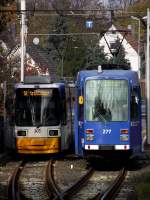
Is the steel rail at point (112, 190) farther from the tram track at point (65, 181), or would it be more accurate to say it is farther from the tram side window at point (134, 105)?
the tram side window at point (134, 105)

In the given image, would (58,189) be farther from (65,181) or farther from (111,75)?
(111,75)

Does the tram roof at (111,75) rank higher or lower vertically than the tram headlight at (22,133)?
higher

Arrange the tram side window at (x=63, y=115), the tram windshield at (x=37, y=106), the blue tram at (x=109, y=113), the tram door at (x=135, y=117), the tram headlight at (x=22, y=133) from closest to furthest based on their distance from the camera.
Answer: the blue tram at (x=109, y=113), the tram door at (x=135, y=117), the tram headlight at (x=22, y=133), the tram windshield at (x=37, y=106), the tram side window at (x=63, y=115)

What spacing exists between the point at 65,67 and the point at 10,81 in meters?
40.4

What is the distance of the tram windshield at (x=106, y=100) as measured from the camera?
22.1 m

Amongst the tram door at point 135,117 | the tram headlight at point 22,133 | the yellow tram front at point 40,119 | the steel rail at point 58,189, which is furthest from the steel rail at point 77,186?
the tram headlight at point 22,133

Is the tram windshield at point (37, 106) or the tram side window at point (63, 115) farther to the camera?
the tram side window at point (63, 115)

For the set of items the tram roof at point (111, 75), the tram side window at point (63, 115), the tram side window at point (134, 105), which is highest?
the tram roof at point (111, 75)

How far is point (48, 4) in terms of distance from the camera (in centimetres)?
7119

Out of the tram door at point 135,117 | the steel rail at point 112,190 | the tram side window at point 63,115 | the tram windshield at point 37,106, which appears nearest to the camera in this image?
the steel rail at point 112,190

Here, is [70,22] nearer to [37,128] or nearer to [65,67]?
[65,67]

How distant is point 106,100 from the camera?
2225cm

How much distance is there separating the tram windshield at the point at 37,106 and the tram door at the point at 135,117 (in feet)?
15.7

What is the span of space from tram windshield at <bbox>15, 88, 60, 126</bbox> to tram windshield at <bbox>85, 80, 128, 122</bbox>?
468 cm
